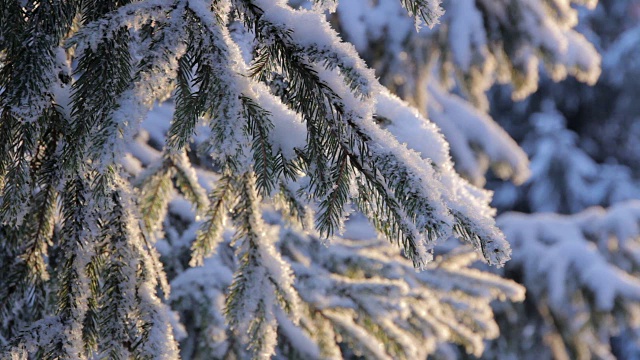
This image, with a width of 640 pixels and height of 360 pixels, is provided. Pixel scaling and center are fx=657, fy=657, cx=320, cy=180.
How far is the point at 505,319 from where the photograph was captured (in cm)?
381

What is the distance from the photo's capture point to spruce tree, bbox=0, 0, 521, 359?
32.1 inches

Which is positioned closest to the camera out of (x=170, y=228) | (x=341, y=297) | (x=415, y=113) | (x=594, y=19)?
(x=415, y=113)

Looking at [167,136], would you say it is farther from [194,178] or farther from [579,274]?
[579,274]

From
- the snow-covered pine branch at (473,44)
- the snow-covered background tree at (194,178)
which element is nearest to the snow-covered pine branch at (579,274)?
the snow-covered pine branch at (473,44)

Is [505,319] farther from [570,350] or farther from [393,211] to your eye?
[393,211]

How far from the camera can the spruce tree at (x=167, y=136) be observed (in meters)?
0.82

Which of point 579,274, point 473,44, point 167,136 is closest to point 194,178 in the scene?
point 167,136

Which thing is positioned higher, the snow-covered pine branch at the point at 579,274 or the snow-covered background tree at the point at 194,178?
the snow-covered background tree at the point at 194,178

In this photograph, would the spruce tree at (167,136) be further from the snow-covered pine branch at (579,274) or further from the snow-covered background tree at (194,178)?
the snow-covered pine branch at (579,274)

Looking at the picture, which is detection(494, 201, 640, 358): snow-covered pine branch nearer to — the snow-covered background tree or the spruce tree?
the snow-covered background tree

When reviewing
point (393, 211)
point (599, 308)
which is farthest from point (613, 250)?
point (393, 211)

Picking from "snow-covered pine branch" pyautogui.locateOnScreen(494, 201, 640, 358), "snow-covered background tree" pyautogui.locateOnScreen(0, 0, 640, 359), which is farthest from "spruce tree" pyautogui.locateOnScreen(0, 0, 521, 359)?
"snow-covered pine branch" pyautogui.locateOnScreen(494, 201, 640, 358)

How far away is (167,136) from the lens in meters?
0.91

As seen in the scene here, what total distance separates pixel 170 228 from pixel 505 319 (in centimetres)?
243
